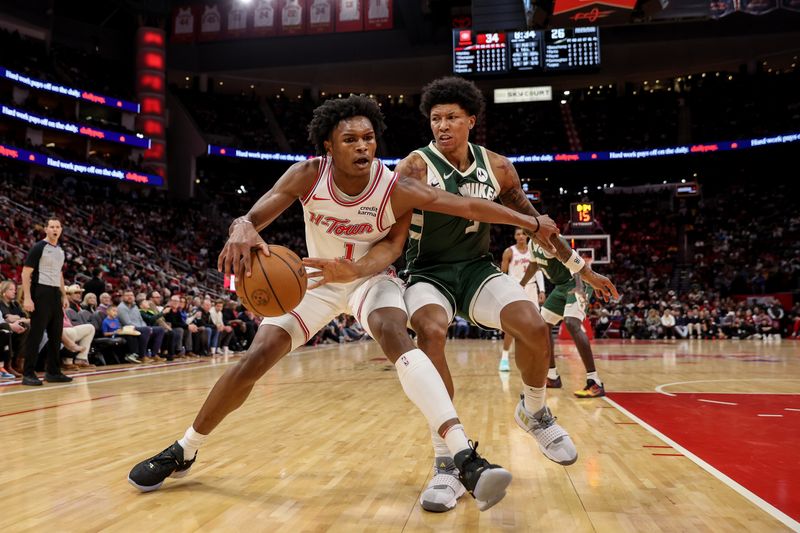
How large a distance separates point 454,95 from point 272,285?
1684 millimetres

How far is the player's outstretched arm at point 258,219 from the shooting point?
2.74 meters

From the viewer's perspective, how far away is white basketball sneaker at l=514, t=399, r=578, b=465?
125 inches

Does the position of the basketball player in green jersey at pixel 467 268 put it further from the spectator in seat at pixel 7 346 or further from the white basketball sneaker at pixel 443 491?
the spectator in seat at pixel 7 346

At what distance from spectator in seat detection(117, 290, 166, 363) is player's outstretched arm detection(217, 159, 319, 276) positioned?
8.53 m

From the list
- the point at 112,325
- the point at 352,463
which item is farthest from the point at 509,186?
the point at 112,325

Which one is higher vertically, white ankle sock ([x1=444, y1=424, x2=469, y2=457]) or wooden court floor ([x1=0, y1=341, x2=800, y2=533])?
white ankle sock ([x1=444, y1=424, x2=469, y2=457])

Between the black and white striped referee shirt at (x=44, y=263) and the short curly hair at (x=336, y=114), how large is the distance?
17.1 ft

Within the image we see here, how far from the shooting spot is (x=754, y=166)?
32.6 meters

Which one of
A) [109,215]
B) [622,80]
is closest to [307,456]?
[109,215]

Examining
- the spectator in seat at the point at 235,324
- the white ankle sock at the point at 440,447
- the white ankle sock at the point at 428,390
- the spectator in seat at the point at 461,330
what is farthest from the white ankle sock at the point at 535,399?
the spectator in seat at the point at 461,330

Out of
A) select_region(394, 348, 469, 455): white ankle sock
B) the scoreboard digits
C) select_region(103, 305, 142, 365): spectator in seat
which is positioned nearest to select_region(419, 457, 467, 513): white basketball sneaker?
select_region(394, 348, 469, 455): white ankle sock

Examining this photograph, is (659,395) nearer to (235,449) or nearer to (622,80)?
(235,449)

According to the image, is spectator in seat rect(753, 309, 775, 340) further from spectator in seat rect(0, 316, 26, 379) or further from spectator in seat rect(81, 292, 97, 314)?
spectator in seat rect(0, 316, 26, 379)

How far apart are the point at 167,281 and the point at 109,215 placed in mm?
6907
